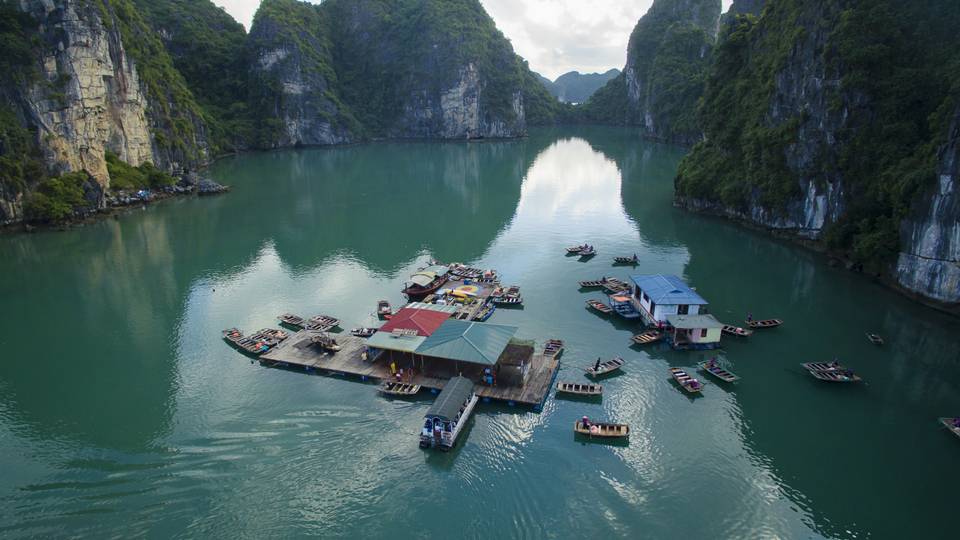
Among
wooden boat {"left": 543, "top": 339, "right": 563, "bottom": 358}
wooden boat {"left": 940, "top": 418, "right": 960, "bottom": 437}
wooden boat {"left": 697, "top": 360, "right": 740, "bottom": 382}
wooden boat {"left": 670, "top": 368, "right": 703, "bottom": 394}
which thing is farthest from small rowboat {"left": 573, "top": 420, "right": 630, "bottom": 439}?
wooden boat {"left": 940, "top": 418, "right": 960, "bottom": 437}

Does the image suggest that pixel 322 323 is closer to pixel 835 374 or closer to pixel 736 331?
pixel 736 331

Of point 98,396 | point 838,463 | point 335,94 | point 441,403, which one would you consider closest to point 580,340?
point 441,403

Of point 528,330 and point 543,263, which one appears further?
point 543,263

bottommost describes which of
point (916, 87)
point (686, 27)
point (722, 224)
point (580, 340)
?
point (580, 340)

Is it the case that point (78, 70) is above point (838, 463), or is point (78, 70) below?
above

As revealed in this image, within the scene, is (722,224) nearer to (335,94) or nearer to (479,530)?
(479,530)

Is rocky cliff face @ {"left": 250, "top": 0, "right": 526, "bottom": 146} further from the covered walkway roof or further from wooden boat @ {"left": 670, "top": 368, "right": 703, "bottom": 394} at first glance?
wooden boat @ {"left": 670, "top": 368, "right": 703, "bottom": 394}

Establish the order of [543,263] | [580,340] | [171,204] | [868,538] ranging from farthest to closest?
[171,204] → [543,263] → [580,340] → [868,538]

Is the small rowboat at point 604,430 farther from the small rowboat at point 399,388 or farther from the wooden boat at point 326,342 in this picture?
the wooden boat at point 326,342
